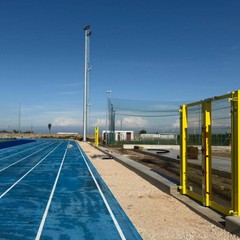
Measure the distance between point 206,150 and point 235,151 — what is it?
1.72 m

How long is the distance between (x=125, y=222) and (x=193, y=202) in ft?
8.28

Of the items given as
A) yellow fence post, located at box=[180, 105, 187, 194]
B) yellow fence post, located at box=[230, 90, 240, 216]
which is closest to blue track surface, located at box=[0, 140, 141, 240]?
yellow fence post, located at box=[230, 90, 240, 216]

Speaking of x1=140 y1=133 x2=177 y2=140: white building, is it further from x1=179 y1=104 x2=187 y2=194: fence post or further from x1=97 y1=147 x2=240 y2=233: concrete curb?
x1=179 y1=104 x2=187 y2=194: fence post

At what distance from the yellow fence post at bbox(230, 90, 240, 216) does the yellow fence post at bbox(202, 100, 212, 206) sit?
1.58 m

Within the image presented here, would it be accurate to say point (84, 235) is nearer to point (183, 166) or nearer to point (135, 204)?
point (135, 204)

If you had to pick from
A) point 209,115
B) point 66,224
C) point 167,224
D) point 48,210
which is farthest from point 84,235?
point 209,115

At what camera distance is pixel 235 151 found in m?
7.37

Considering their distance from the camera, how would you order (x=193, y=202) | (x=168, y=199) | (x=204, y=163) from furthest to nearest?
(x=168, y=199), (x=193, y=202), (x=204, y=163)

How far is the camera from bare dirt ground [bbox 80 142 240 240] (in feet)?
23.9

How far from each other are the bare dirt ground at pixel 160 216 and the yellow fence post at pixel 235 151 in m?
0.61

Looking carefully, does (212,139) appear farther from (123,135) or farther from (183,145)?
(123,135)

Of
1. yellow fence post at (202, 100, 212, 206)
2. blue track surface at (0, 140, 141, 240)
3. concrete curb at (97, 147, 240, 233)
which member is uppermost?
yellow fence post at (202, 100, 212, 206)

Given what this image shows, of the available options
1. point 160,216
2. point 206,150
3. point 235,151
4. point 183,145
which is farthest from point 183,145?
point 235,151

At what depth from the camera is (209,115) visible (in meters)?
9.20
